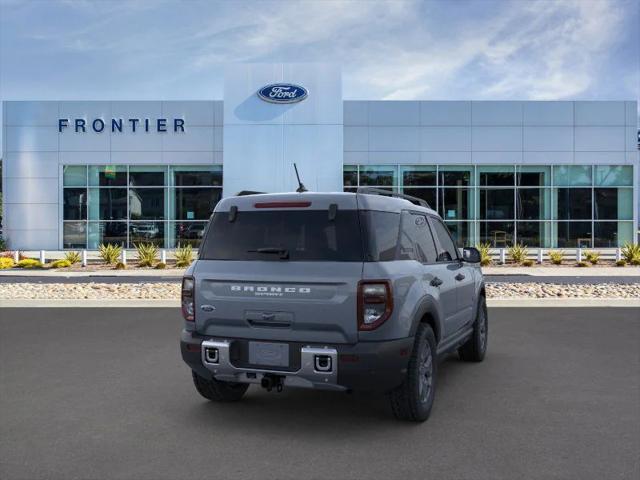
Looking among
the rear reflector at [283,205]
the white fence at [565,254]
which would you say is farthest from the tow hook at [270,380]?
the white fence at [565,254]

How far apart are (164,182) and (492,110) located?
1580 centimetres

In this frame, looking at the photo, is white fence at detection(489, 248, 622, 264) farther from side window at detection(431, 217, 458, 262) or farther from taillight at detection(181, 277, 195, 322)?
taillight at detection(181, 277, 195, 322)

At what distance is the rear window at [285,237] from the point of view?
15.7ft

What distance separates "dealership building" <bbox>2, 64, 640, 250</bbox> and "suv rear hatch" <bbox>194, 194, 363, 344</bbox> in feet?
77.6

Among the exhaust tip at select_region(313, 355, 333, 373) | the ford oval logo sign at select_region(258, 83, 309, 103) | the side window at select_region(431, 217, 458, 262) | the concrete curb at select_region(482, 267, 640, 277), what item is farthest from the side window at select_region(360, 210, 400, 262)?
the ford oval logo sign at select_region(258, 83, 309, 103)

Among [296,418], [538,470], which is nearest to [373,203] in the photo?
[296,418]

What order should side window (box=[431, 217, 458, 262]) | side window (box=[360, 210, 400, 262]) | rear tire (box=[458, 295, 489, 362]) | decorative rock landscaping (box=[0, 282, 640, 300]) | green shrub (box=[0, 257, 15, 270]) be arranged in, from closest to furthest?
side window (box=[360, 210, 400, 262])
side window (box=[431, 217, 458, 262])
rear tire (box=[458, 295, 489, 362])
decorative rock landscaping (box=[0, 282, 640, 300])
green shrub (box=[0, 257, 15, 270])

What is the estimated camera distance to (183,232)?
30062mm

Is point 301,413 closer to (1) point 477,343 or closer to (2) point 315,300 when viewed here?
(2) point 315,300

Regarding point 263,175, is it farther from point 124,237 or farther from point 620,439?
point 620,439

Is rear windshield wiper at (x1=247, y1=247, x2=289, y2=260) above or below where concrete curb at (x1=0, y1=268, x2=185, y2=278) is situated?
above

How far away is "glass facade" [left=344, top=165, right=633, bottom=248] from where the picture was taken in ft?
97.1

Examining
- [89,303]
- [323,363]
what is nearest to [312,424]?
[323,363]

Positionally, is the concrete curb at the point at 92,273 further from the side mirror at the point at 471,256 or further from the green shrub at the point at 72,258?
the side mirror at the point at 471,256
